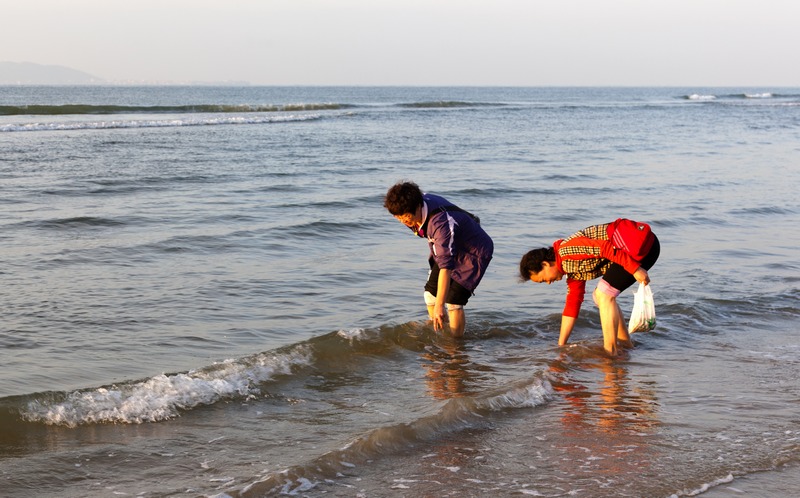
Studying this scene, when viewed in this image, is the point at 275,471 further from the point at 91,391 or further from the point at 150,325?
the point at 150,325

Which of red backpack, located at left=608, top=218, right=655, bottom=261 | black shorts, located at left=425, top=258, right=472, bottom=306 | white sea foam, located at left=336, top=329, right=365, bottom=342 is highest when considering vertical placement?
→ red backpack, located at left=608, top=218, right=655, bottom=261

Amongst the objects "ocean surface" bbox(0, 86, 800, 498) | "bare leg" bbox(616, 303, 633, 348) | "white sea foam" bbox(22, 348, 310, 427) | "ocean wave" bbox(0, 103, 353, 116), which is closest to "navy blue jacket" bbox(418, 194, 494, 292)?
"ocean surface" bbox(0, 86, 800, 498)

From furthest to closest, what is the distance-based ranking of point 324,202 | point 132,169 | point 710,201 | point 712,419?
1. point 132,169
2. point 710,201
3. point 324,202
4. point 712,419

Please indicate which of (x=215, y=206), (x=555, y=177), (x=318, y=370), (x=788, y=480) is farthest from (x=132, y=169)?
(x=788, y=480)

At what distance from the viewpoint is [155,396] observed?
5.73 metres

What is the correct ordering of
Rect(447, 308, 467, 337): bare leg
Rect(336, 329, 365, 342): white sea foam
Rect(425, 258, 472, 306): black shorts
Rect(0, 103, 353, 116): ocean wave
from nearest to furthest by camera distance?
Rect(425, 258, 472, 306): black shorts, Rect(336, 329, 365, 342): white sea foam, Rect(447, 308, 467, 337): bare leg, Rect(0, 103, 353, 116): ocean wave

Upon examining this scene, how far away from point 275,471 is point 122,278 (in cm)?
519

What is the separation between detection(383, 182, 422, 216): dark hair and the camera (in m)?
6.38

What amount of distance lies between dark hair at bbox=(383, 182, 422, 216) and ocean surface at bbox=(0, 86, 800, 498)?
4.34 ft

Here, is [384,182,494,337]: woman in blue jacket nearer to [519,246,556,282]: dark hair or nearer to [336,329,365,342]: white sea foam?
[519,246,556,282]: dark hair

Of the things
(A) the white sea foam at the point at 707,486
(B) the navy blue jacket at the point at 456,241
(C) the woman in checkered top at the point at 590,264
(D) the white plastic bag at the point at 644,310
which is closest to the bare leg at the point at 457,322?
(B) the navy blue jacket at the point at 456,241

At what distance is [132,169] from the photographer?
18609 mm

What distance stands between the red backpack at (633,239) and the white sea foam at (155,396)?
274 cm

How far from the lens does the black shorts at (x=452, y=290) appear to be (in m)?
7.19
